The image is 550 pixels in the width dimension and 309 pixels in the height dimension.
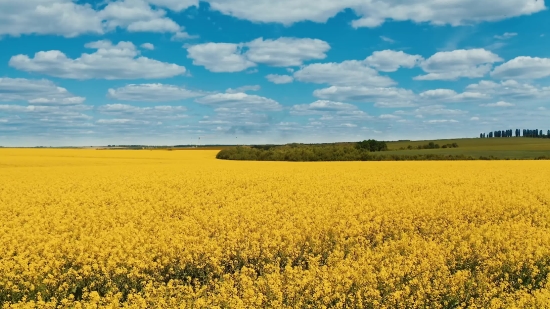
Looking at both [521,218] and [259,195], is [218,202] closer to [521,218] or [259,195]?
[259,195]

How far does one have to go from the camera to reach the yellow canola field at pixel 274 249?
7.02 m

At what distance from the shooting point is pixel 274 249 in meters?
9.58

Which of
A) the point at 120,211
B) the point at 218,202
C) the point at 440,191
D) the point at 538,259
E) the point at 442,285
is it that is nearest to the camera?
the point at 442,285

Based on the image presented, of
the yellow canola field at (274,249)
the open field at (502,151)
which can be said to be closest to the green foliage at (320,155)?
the open field at (502,151)

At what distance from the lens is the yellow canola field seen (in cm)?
702

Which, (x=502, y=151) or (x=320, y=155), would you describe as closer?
(x=320, y=155)

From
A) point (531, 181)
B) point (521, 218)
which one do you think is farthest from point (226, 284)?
point (531, 181)

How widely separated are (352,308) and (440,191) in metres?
11.4

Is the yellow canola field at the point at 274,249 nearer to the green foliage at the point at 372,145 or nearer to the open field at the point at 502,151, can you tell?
the open field at the point at 502,151

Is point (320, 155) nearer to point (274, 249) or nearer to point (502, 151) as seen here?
point (502, 151)

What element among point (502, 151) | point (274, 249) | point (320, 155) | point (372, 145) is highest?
point (372, 145)

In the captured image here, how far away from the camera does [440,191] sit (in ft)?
55.2

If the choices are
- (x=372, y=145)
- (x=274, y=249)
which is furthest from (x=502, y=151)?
(x=274, y=249)

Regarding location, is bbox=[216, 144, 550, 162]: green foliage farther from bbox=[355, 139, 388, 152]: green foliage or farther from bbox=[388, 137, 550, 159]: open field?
bbox=[355, 139, 388, 152]: green foliage
